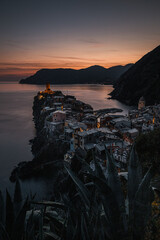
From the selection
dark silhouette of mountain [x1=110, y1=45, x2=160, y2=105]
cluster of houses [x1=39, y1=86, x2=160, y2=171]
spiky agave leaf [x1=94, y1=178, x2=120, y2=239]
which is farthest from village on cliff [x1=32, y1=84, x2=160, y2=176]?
dark silhouette of mountain [x1=110, y1=45, x2=160, y2=105]

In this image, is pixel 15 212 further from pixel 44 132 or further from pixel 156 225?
pixel 44 132

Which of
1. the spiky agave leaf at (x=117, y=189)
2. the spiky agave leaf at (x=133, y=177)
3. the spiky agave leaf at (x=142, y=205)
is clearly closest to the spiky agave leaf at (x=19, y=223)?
the spiky agave leaf at (x=117, y=189)

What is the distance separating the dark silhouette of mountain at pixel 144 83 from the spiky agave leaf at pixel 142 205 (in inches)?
2209

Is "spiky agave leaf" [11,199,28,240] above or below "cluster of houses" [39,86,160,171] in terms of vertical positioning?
above

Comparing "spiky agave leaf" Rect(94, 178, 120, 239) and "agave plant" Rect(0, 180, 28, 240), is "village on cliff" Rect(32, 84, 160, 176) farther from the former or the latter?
"agave plant" Rect(0, 180, 28, 240)

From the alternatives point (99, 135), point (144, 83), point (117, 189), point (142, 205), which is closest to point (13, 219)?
point (117, 189)

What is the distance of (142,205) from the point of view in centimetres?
176

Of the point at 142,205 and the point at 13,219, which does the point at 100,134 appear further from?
the point at 13,219

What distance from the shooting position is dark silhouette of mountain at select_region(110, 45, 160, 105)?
191 ft

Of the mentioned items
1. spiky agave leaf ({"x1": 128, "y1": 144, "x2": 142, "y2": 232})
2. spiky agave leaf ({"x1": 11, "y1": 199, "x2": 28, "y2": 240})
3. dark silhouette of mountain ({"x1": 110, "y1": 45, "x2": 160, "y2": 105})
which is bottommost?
spiky agave leaf ({"x1": 11, "y1": 199, "x2": 28, "y2": 240})

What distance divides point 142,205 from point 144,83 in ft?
233

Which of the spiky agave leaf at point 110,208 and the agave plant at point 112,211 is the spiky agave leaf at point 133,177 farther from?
the spiky agave leaf at point 110,208

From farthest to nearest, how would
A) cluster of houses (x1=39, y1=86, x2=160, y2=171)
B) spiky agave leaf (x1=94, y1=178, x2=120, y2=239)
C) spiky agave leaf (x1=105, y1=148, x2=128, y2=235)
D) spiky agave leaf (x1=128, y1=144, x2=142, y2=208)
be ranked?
cluster of houses (x1=39, y1=86, x2=160, y2=171), spiky agave leaf (x1=128, y1=144, x2=142, y2=208), spiky agave leaf (x1=105, y1=148, x2=128, y2=235), spiky agave leaf (x1=94, y1=178, x2=120, y2=239)

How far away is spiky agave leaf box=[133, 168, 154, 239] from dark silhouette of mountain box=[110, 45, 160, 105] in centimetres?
5611
